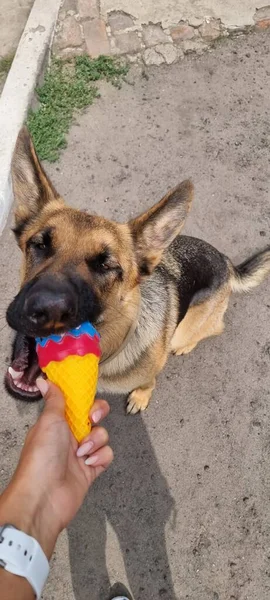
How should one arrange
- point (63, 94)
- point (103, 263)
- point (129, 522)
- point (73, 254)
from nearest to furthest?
point (73, 254) → point (103, 263) → point (129, 522) → point (63, 94)

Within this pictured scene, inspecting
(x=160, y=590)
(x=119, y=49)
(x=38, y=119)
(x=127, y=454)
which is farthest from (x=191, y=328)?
(x=119, y=49)

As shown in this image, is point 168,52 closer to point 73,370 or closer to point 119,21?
point 119,21

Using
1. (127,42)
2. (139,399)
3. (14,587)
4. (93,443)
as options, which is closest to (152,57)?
(127,42)

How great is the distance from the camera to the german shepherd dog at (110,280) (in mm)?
2395

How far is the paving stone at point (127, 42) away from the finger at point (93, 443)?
493 cm

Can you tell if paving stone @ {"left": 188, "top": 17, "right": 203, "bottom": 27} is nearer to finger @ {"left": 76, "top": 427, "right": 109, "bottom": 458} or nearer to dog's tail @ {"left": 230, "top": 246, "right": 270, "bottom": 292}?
dog's tail @ {"left": 230, "top": 246, "right": 270, "bottom": 292}

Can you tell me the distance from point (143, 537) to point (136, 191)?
3.35 m

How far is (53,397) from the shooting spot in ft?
7.89

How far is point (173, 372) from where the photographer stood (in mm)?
4406

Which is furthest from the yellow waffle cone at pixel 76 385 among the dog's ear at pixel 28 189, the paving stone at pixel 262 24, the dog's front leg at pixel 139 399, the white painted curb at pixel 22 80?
the paving stone at pixel 262 24

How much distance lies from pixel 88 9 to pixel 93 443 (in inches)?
221

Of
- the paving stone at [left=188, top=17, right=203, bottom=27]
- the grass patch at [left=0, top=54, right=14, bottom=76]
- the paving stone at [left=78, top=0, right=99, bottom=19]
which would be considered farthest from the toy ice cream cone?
the paving stone at [left=188, top=17, right=203, bottom=27]

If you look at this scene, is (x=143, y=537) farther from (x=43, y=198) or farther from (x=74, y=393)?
(x=43, y=198)

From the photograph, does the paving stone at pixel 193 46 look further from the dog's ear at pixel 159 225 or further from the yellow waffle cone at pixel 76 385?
the yellow waffle cone at pixel 76 385
